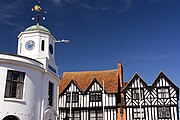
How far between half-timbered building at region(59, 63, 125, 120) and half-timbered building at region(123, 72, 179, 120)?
1504mm

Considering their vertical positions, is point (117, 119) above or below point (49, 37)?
below

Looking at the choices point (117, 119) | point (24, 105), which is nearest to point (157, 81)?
point (117, 119)

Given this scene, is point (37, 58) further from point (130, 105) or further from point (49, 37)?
point (130, 105)

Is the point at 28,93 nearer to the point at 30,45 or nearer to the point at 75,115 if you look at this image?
the point at 30,45

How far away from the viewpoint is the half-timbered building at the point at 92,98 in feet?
85.3

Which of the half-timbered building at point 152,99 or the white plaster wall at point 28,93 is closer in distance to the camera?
the white plaster wall at point 28,93

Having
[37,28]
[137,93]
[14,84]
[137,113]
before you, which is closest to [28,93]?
[14,84]

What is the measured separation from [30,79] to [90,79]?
48.6 ft

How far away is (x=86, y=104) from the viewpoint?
87.9ft

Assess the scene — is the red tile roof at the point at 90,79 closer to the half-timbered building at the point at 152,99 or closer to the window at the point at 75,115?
the half-timbered building at the point at 152,99

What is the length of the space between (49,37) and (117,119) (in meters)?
12.0

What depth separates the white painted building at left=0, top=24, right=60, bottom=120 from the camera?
14.1m

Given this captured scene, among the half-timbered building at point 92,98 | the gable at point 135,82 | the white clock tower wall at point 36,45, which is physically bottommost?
the half-timbered building at point 92,98

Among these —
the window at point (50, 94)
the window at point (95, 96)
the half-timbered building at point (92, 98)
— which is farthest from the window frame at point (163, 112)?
the window at point (50, 94)
